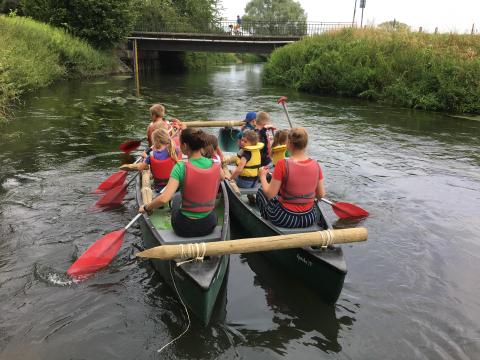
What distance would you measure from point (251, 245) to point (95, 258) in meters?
2.01

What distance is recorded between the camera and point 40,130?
1162cm

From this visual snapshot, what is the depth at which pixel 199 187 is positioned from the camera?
4.12 m

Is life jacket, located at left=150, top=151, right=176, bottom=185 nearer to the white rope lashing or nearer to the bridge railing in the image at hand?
the white rope lashing

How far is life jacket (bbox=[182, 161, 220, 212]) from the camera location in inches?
159

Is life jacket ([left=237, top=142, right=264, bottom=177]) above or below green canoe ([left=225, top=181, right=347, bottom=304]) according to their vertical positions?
above

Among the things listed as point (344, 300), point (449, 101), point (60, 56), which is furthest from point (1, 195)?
point (60, 56)

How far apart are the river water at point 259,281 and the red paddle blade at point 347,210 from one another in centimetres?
25

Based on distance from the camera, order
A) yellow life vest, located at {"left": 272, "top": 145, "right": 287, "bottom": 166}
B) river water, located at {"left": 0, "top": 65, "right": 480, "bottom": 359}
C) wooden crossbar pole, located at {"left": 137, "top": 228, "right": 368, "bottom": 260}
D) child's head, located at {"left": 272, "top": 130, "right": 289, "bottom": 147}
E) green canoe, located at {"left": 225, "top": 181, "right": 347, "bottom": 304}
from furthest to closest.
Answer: yellow life vest, located at {"left": 272, "top": 145, "right": 287, "bottom": 166}, child's head, located at {"left": 272, "top": 130, "right": 289, "bottom": 147}, green canoe, located at {"left": 225, "top": 181, "right": 347, "bottom": 304}, river water, located at {"left": 0, "top": 65, "right": 480, "bottom": 359}, wooden crossbar pole, located at {"left": 137, "top": 228, "right": 368, "bottom": 260}

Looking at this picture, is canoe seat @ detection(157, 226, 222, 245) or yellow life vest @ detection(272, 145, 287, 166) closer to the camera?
canoe seat @ detection(157, 226, 222, 245)

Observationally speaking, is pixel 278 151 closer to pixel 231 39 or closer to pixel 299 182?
pixel 299 182

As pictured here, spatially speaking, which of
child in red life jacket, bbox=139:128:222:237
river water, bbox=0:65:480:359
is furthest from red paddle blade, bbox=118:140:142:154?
child in red life jacket, bbox=139:128:222:237

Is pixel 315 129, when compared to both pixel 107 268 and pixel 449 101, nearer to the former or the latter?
pixel 449 101

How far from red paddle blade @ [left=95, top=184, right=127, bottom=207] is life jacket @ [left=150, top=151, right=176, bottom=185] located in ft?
4.50

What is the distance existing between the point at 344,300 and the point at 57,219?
4302mm
